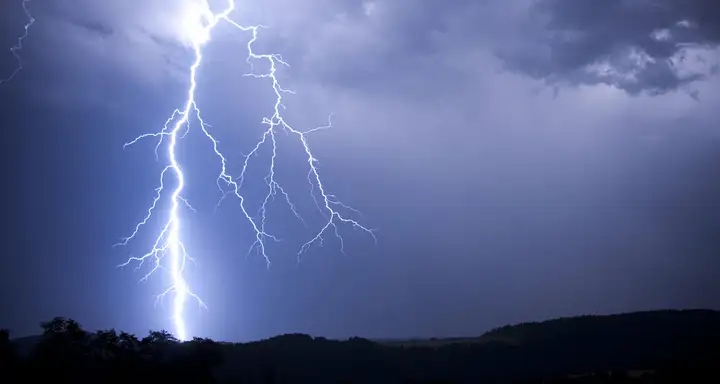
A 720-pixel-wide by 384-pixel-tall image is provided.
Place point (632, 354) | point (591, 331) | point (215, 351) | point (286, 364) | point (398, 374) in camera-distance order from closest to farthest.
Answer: point (215, 351)
point (286, 364)
point (398, 374)
point (632, 354)
point (591, 331)

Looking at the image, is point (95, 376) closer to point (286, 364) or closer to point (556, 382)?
point (286, 364)

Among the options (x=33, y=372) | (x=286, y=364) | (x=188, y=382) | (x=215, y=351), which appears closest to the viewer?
(x=33, y=372)

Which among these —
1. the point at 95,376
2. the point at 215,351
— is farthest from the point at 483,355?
the point at 95,376

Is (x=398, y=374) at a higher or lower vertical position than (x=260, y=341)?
lower

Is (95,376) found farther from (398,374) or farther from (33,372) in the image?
(398,374)

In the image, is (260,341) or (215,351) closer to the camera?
(215,351)

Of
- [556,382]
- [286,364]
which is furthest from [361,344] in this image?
[556,382]
